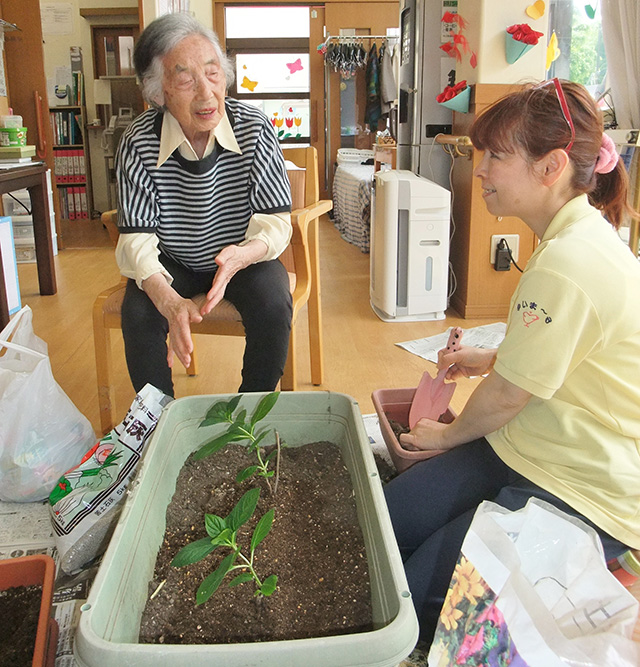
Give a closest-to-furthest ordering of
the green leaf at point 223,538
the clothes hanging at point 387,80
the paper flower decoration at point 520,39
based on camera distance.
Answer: the green leaf at point 223,538 → the paper flower decoration at point 520,39 → the clothes hanging at point 387,80

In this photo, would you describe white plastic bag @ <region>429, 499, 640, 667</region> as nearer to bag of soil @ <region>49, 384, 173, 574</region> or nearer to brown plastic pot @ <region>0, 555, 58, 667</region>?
brown plastic pot @ <region>0, 555, 58, 667</region>

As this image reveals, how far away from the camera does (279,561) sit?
3.06 feet

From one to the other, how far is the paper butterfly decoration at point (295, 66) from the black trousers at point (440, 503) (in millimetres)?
6142

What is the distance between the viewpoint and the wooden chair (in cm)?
172

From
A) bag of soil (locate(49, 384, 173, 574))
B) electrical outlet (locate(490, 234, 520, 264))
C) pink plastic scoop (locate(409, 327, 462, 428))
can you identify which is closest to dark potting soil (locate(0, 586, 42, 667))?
bag of soil (locate(49, 384, 173, 574))

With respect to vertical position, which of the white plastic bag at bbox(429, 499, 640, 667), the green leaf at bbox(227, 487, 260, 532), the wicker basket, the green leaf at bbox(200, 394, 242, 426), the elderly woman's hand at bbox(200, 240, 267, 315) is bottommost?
the white plastic bag at bbox(429, 499, 640, 667)

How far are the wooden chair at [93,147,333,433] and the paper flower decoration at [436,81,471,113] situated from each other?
0.97 m

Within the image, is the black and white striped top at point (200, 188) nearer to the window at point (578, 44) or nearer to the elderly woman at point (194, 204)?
the elderly woman at point (194, 204)

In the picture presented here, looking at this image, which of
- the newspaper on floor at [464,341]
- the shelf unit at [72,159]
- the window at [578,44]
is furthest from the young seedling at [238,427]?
the shelf unit at [72,159]

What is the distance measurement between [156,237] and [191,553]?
101cm

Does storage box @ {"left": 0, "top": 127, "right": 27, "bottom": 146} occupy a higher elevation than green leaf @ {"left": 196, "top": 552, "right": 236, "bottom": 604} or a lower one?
higher

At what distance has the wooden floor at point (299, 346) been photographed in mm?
2150

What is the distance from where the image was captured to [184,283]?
1.69 m

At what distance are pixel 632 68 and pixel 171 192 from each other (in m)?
2.02
